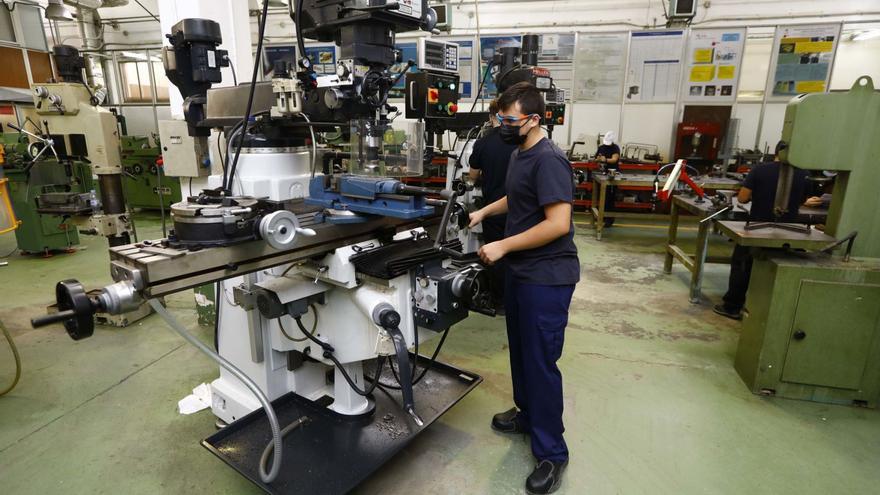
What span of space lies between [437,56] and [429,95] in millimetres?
311

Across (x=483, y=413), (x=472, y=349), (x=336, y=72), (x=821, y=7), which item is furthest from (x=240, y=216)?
(x=821, y=7)

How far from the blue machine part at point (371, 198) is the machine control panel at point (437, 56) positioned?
126 cm

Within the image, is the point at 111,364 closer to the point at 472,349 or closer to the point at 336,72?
the point at 472,349

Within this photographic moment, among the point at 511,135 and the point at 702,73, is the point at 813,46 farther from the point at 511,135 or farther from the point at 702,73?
the point at 511,135

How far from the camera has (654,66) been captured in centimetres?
540

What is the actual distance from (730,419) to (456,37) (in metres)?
5.12

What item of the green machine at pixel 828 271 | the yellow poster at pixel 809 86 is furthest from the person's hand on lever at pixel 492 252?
the yellow poster at pixel 809 86

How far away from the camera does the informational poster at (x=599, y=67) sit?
5445mm

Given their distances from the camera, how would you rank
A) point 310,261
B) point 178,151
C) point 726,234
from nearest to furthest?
point 310,261
point 178,151
point 726,234

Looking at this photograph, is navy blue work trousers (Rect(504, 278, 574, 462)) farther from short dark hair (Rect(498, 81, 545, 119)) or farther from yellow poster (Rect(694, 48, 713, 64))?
yellow poster (Rect(694, 48, 713, 64))

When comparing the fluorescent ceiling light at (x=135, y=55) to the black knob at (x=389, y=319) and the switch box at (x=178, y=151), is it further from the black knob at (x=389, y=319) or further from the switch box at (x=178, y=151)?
the black knob at (x=389, y=319)

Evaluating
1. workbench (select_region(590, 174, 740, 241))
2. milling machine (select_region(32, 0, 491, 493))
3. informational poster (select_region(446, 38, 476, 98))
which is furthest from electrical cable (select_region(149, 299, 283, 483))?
informational poster (select_region(446, 38, 476, 98))

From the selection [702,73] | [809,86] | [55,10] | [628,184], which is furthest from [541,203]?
[55,10]

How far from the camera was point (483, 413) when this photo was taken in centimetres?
201
